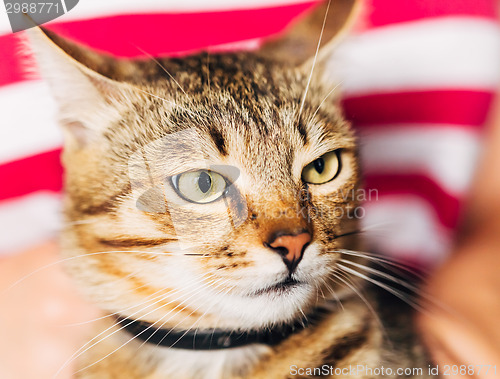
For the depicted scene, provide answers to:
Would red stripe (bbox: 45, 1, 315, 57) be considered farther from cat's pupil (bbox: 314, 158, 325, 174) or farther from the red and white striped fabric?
cat's pupil (bbox: 314, 158, 325, 174)

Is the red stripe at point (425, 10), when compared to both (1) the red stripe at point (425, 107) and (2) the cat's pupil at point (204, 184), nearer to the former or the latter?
(1) the red stripe at point (425, 107)

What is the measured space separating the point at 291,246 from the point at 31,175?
0.37 metres

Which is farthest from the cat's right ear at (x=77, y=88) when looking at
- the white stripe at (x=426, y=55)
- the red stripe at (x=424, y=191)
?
the red stripe at (x=424, y=191)

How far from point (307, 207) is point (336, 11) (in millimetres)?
291

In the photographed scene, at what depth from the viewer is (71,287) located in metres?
0.49

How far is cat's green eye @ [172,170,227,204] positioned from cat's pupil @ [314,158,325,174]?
0.40 feet

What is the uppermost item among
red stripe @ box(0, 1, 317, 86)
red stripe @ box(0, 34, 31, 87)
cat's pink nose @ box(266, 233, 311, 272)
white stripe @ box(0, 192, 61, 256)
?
red stripe @ box(0, 1, 317, 86)

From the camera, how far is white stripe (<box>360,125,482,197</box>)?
2.60 feet

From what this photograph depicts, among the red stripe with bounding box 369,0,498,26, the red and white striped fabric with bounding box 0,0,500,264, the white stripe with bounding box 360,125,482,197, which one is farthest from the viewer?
the white stripe with bounding box 360,125,482,197

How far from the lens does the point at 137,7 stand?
507mm

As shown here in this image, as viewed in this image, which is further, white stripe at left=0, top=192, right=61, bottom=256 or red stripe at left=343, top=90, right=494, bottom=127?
red stripe at left=343, top=90, right=494, bottom=127

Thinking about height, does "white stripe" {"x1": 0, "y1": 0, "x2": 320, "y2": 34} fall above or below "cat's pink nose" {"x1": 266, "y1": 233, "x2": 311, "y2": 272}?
above

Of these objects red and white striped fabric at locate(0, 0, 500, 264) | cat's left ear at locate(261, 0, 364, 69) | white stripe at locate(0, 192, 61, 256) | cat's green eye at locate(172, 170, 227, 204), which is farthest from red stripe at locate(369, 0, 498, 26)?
white stripe at locate(0, 192, 61, 256)

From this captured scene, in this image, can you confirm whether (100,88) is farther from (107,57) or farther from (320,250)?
(320,250)
